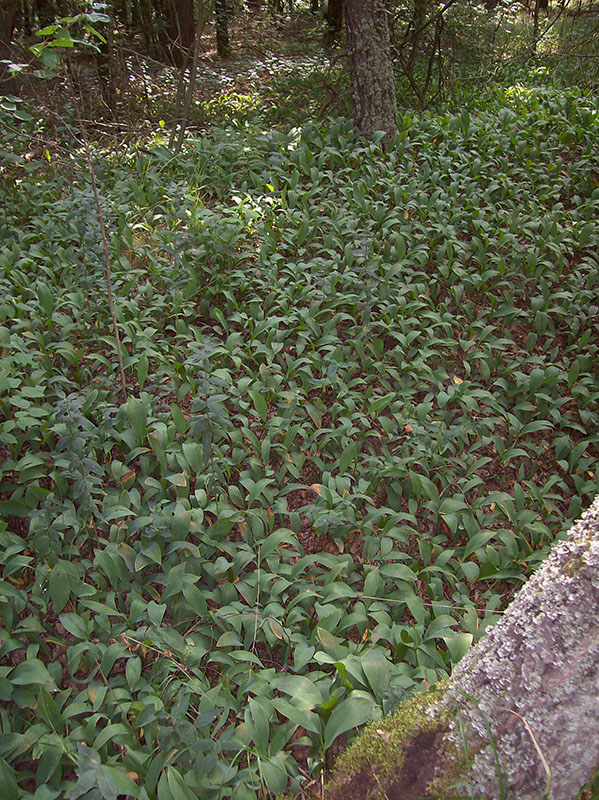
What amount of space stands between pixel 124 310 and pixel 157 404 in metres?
0.85

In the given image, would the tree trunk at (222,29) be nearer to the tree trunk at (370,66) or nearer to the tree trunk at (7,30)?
the tree trunk at (7,30)

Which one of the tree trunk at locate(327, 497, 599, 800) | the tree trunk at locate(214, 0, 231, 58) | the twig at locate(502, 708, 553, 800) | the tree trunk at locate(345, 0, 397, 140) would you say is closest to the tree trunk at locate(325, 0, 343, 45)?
the tree trunk at locate(214, 0, 231, 58)

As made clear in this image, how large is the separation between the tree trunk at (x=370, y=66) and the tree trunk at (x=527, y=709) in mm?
5500

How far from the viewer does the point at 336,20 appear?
9062 millimetres

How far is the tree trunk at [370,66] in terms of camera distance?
18.1 ft

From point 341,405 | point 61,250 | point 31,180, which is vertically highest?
point 31,180

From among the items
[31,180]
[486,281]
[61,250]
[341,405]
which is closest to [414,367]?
[341,405]

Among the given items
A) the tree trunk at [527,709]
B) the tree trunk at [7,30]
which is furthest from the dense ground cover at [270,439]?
the tree trunk at [7,30]

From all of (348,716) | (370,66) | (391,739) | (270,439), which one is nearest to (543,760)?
(391,739)

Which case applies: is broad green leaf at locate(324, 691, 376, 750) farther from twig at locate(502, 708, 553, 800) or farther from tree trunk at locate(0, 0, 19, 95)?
tree trunk at locate(0, 0, 19, 95)

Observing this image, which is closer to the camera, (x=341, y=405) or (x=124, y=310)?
(x=341, y=405)

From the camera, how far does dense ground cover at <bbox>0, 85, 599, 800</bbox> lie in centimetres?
215

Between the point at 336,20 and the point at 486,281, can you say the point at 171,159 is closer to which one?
the point at 486,281

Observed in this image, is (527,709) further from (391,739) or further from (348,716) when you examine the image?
(348,716)
